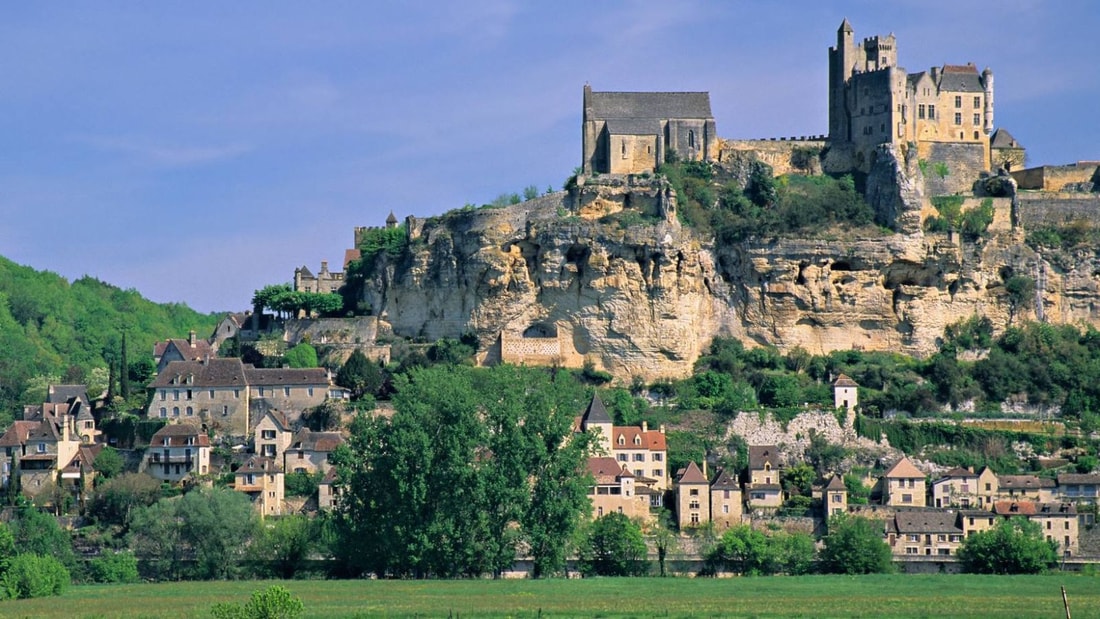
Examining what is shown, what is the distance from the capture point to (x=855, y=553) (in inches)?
3029

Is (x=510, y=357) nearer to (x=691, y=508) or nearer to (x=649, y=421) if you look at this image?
(x=649, y=421)

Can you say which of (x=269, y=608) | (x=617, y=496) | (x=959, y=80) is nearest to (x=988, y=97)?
(x=959, y=80)

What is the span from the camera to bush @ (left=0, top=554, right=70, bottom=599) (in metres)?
67.8

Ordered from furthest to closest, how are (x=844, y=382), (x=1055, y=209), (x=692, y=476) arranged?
(x=1055, y=209) < (x=844, y=382) < (x=692, y=476)

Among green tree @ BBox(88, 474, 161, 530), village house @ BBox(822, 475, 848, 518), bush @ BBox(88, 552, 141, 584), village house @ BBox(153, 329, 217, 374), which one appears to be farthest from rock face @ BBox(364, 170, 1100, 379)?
bush @ BBox(88, 552, 141, 584)

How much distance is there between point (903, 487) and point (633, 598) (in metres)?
22.7

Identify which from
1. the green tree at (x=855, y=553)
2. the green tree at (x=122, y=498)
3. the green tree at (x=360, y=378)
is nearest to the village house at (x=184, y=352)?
the green tree at (x=360, y=378)

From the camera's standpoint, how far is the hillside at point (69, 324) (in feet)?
395

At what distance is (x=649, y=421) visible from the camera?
9000 centimetres

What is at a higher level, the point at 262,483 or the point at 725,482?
the point at 725,482

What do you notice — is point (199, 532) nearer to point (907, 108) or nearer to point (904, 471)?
point (904, 471)

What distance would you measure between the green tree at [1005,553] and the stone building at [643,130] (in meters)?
27.4

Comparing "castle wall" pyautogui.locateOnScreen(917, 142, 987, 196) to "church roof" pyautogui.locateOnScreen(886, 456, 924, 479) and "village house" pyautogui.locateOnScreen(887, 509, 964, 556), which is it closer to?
"church roof" pyautogui.locateOnScreen(886, 456, 924, 479)

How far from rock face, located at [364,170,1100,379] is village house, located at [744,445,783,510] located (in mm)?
8790
